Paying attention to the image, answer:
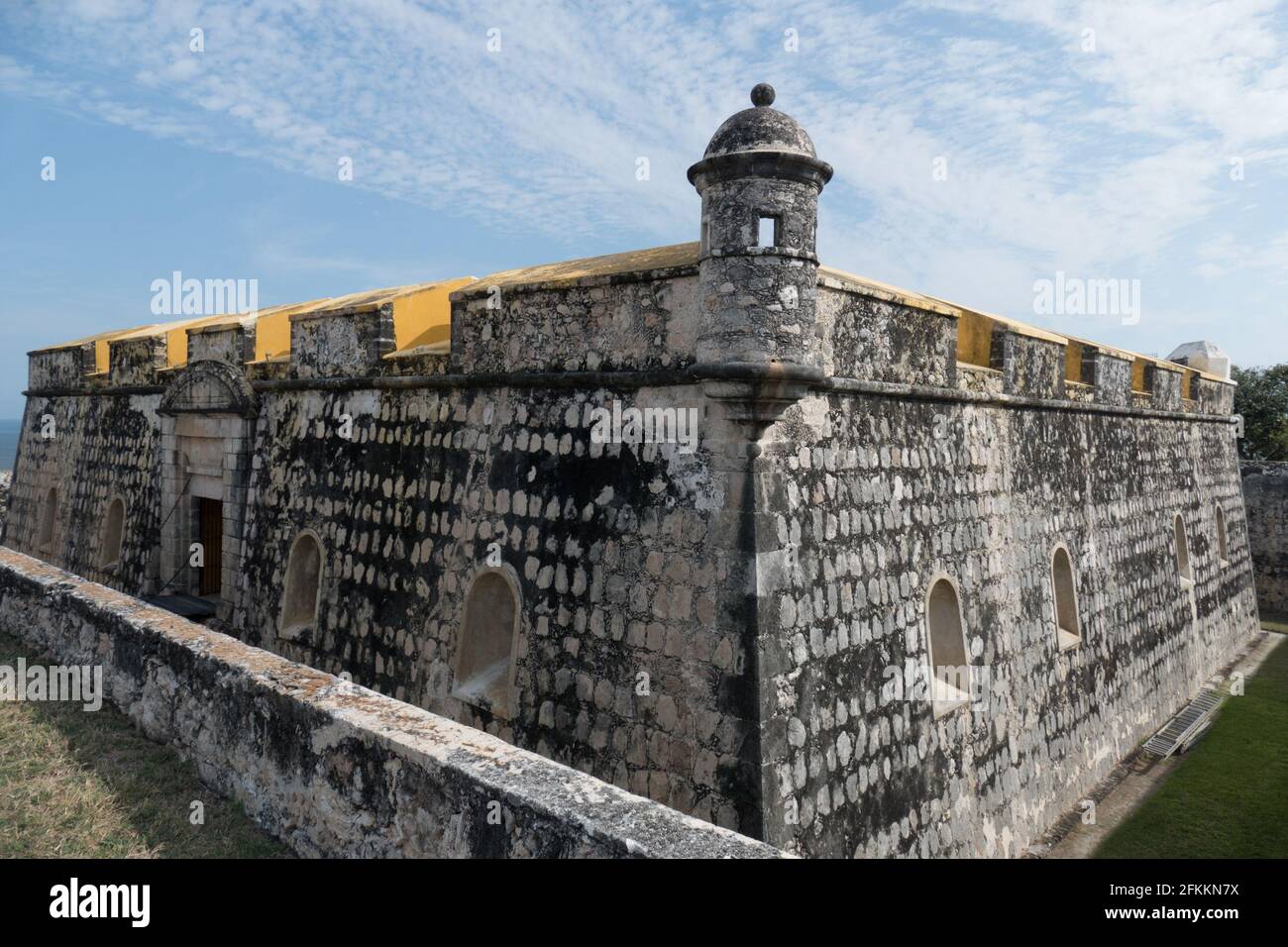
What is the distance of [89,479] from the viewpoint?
15852 mm

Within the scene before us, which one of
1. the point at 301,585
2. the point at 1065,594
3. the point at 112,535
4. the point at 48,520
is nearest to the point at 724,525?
the point at 301,585

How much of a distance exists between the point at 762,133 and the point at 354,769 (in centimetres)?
464

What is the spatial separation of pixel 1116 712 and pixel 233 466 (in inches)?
475

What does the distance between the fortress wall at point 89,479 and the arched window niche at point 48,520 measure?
0.04 m

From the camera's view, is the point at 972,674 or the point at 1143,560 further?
the point at 1143,560

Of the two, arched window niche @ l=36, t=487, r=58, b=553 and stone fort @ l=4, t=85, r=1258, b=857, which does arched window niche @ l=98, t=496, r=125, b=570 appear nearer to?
stone fort @ l=4, t=85, r=1258, b=857

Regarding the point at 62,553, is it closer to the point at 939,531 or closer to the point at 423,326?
the point at 423,326

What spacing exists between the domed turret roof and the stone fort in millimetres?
29

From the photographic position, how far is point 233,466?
38.1ft

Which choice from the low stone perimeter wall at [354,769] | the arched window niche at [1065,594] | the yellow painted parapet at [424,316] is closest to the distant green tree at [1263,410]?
the arched window niche at [1065,594]

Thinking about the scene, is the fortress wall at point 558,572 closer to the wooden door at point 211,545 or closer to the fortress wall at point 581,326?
the fortress wall at point 581,326

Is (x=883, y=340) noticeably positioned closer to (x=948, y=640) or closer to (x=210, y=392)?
(x=948, y=640)

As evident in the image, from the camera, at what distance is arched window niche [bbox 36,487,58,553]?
17328mm
